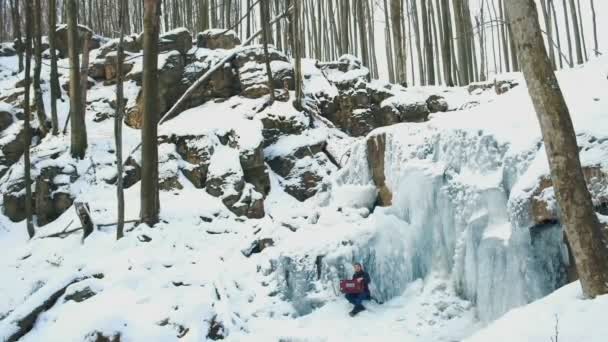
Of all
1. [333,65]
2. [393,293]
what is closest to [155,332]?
[393,293]

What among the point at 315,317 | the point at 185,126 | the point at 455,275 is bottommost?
the point at 315,317

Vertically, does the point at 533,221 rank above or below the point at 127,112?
below

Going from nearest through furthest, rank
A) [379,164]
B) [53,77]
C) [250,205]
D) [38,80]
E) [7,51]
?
[379,164] → [250,205] → [38,80] → [53,77] → [7,51]

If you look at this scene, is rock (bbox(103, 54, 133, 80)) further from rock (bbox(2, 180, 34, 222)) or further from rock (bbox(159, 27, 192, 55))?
rock (bbox(2, 180, 34, 222))

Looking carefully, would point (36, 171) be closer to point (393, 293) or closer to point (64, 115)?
point (64, 115)

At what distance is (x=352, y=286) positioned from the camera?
7945mm

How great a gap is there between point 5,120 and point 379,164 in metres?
11.7

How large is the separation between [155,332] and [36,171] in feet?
22.5

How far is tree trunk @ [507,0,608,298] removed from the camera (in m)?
3.91

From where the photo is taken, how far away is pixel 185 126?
13.5 meters

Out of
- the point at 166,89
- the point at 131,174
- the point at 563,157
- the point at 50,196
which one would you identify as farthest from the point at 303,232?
the point at 166,89

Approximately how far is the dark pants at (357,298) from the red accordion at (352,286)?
0.23ft

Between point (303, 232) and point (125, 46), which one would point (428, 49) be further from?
point (303, 232)

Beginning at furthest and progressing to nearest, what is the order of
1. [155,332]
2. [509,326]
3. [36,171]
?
[36,171], [155,332], [509,326]
